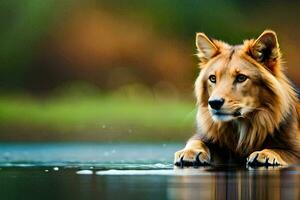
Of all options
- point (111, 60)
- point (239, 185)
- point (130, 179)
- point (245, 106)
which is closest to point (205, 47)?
point (245, 106)

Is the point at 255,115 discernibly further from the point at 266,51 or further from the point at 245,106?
the point at 266,51

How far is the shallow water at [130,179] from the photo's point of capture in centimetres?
513

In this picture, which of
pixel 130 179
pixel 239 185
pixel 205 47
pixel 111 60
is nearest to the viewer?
pixel 239 185

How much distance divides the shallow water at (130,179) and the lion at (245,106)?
31 centimetres

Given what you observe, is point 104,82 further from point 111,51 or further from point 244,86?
point 244,86

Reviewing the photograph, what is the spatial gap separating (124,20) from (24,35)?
3.23 feet

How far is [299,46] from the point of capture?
9.36 metres

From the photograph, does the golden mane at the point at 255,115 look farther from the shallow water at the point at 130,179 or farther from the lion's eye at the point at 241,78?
the shallow water at the point at 130,179

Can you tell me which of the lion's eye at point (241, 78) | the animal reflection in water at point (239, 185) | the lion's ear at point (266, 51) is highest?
the lion's ear at point (266, 51)

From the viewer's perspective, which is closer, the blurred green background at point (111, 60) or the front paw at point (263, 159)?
the front paw at point (263, 159)

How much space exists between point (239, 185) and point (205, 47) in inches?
65.1

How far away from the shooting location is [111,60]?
977cm

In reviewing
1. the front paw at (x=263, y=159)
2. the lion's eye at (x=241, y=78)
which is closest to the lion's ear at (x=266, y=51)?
the lion's eye at (x=241, y=78)

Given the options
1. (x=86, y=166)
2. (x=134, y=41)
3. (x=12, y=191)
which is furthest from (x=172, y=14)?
(x=12, y=191)
